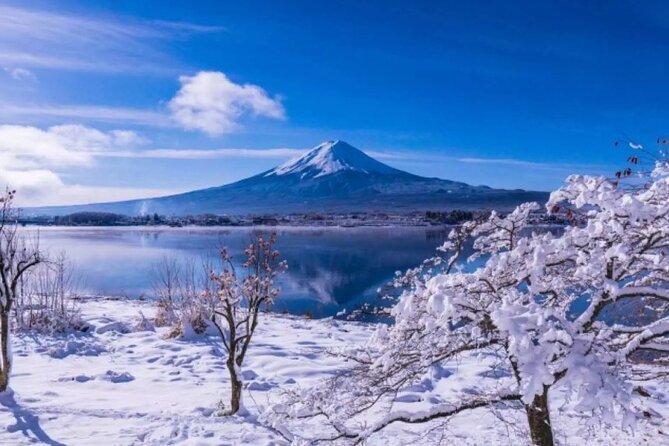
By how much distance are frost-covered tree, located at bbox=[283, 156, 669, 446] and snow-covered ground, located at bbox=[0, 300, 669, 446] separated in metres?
0.61

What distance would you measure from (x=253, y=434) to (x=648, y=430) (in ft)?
14.5

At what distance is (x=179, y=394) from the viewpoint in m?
7.70

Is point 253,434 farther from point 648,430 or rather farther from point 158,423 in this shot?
point 648,430

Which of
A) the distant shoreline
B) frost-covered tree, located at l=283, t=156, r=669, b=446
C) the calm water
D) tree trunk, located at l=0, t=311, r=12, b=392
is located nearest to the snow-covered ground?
tree trunk, located at l=0, t=311, r=12, b=392

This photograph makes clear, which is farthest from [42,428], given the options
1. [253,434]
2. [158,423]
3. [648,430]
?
[648,430]

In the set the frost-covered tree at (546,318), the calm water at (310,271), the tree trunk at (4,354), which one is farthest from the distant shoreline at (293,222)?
the frost-covered tree at (546,318)

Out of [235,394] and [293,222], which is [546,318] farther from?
[293,222]

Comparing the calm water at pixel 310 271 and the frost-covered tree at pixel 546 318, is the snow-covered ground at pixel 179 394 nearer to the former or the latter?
the frost-covered tree at pixel 546 318

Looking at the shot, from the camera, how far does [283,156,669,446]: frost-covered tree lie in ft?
8.78

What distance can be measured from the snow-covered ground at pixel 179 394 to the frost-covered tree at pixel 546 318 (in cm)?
61

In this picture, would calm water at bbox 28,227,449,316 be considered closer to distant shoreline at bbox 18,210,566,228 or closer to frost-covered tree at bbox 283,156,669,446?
frost-covered tree at bbox 283,156,669,446

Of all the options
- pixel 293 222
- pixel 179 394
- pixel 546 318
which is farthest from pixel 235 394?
pixel 293 222

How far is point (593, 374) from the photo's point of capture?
8.77ft

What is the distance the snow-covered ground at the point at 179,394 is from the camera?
589 cm
